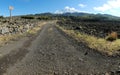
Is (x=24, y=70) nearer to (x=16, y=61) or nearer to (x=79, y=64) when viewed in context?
(x=16, y=61)

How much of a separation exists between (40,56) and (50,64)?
7.91ft

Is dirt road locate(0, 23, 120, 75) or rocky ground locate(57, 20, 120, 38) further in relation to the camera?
rocky ground locate(57, 20, 120, 38)

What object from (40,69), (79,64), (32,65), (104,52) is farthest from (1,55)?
(104,52)

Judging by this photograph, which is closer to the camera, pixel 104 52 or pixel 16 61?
pixel 16 61

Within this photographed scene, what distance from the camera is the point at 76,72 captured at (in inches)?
432

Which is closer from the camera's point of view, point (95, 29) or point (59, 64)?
point (59, 64)

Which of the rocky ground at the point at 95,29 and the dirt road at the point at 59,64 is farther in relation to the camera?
the rocky ground at the point at 95,29

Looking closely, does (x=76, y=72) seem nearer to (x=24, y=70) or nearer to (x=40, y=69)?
(x=40, y=69)

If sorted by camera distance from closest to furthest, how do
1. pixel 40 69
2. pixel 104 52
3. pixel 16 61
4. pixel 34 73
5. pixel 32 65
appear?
1. pixel 34 73
2. pixel 40 69
3. pixel 32 65
4. pixel 16 61
5. pixel 104 52

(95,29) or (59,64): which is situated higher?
(59,64)

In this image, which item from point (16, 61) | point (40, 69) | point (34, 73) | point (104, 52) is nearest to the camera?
point (34, 73)

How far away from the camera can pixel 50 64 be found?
493 inches

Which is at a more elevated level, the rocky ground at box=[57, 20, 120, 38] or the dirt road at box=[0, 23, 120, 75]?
the dirt road at box=[0, 23, 120, 75]

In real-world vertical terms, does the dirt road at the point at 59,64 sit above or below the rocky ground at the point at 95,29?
above
